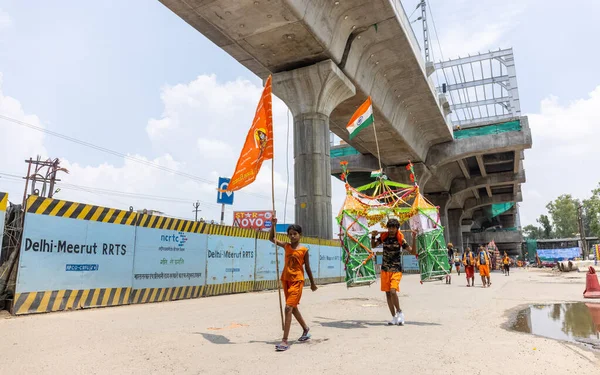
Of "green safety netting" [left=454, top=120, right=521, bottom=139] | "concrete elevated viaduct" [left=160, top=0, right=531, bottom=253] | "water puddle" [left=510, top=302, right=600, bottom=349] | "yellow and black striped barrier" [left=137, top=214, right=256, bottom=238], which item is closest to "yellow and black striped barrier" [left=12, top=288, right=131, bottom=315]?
"yellow and black striped barrier" [left=137, top=214, right=256, bottom=238]

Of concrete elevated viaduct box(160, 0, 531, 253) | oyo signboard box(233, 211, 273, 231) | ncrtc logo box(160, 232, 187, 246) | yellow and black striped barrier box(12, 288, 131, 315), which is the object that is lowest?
yellow and black striped barrier box(12, 288, 131, 315)

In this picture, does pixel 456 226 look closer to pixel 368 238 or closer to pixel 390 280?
pixel 368 238

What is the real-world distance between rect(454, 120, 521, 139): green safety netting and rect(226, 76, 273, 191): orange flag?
3083cm

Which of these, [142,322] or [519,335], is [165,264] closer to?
[142,322]

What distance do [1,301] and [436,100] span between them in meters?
27.1

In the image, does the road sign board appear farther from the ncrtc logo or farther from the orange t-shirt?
the orange t-shirt

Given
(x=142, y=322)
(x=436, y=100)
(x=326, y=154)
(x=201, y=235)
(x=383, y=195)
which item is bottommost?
(x=142, y=322)

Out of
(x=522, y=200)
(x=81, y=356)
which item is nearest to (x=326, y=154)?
(x=81, y=356)

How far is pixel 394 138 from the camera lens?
99.6 feet

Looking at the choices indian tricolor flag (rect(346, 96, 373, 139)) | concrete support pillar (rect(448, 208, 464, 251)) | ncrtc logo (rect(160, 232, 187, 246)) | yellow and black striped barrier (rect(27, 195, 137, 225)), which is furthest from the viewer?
concrete support pillar (rect(448, 208, 464, 251))

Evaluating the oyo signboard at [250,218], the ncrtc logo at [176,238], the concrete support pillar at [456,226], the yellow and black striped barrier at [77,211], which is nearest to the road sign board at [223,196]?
the ncrtc logo at [176,238]

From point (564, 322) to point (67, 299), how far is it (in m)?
10.2

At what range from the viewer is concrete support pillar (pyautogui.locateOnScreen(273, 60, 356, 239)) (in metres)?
19.5

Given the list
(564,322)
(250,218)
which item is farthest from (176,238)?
(250,218)
